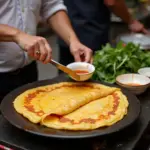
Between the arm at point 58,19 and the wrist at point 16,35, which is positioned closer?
the wrist at point 16,35

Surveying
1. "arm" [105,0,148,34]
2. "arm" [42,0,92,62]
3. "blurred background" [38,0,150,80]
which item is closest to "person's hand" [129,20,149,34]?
"arm" [105,0,148,34]

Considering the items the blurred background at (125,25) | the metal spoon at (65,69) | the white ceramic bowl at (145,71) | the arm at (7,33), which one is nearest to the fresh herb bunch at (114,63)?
the white ceramic bowl at (145,71)

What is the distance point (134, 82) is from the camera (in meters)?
1.30

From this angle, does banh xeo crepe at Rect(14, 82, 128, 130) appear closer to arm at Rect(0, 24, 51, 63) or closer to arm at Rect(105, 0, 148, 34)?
arm at Rect(0, 24, 51, 63)

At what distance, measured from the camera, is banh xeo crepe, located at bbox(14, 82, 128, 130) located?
978mm

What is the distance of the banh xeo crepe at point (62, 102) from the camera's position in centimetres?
98

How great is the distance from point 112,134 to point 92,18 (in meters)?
1.15

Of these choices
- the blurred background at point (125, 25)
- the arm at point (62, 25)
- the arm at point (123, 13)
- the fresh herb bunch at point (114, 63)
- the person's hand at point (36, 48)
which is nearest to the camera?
the person's hand at point (36, 48)

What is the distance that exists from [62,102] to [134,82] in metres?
0.34

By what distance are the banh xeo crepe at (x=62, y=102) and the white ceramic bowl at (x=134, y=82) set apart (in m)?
0.06

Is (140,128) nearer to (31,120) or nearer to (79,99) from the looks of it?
(79,99)

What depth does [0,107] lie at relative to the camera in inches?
40.4

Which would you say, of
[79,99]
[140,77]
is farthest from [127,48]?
[79,99]

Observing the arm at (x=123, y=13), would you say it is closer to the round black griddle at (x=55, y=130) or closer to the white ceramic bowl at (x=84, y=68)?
the white ceramic bowl at (x=84, y=68)
